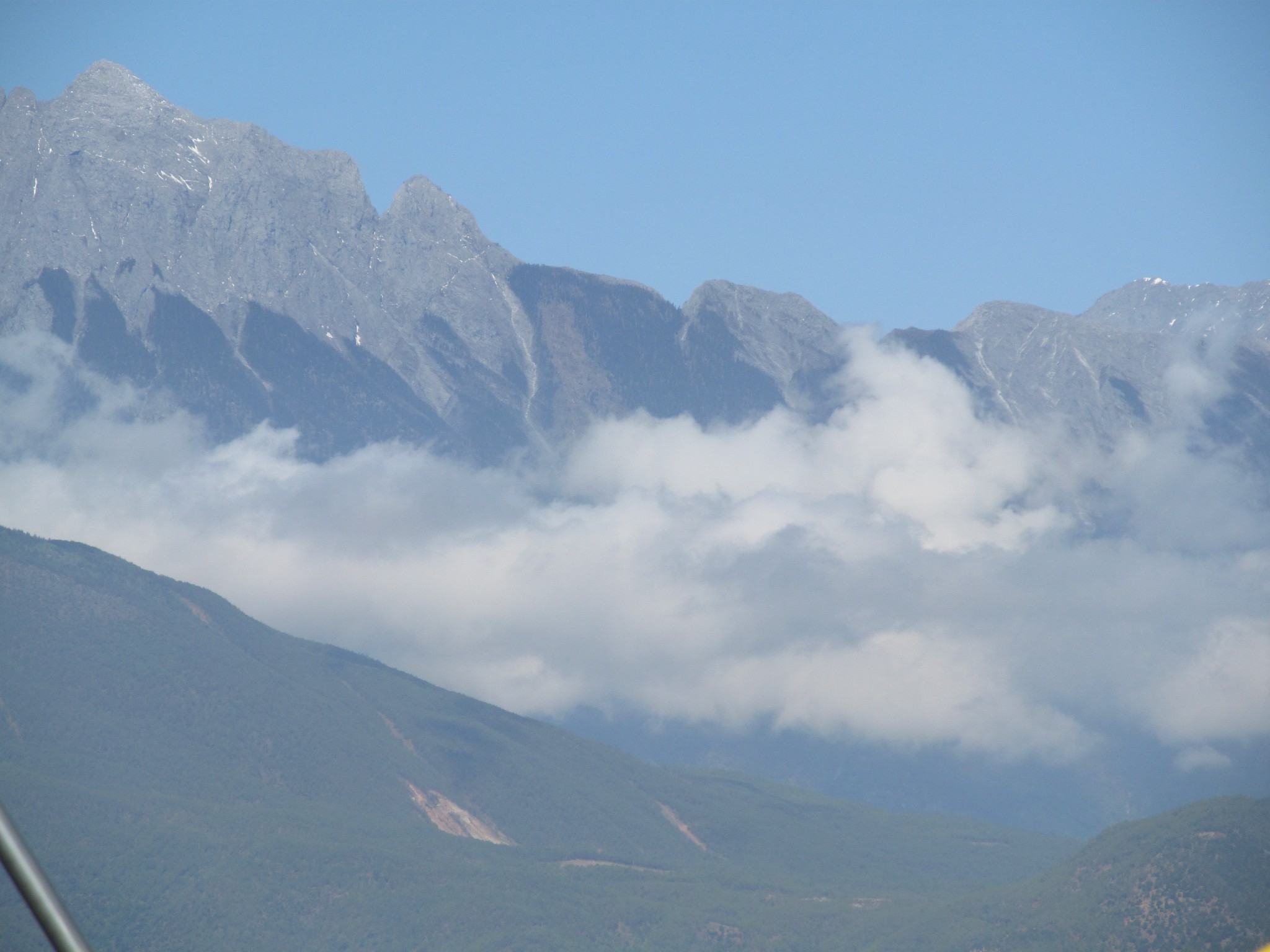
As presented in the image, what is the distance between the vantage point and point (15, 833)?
9.80m

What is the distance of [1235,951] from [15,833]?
20513cm

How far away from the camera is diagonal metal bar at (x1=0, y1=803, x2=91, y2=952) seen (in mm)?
9695

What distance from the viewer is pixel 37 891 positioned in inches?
A: 389

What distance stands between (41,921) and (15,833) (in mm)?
641

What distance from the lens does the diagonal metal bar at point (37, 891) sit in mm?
9695

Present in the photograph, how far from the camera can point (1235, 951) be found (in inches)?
7456

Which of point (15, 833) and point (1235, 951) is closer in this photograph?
point (15, 833)

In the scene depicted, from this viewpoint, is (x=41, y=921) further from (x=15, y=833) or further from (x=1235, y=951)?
(x=1235, y=951)

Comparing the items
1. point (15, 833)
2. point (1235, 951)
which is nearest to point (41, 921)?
point (15, 833)

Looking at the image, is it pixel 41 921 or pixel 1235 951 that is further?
pixel 1235 951

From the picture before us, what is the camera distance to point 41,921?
9.92 metres
